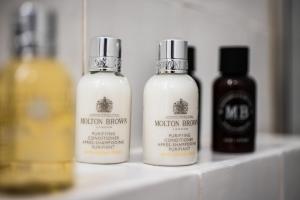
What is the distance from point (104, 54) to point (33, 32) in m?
0.16

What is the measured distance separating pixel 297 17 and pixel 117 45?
71cm

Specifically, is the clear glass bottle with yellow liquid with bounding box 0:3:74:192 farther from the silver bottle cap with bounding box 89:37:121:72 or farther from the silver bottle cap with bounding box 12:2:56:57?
the silver bottle cap with bounding box 89:37:121:72

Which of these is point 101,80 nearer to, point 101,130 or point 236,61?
point 101,130

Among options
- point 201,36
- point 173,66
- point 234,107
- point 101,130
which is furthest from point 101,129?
point 201,36

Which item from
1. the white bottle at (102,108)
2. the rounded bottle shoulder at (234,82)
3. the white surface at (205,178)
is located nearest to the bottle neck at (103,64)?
the white bottle at (102,108)

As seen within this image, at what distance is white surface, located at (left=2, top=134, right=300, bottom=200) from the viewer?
39 centimetres

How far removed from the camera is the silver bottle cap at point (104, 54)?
506 mm

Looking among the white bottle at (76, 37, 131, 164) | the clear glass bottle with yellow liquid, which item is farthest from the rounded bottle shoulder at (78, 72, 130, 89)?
Result: the clear glass bottle with yellow liquid

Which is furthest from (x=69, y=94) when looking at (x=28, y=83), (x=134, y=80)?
(x=134, y=80)

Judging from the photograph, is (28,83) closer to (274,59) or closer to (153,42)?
(153,42)

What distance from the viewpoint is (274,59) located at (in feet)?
3.48

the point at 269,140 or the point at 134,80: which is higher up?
the point at 134,80

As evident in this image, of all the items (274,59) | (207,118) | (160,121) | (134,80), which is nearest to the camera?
(160,121)

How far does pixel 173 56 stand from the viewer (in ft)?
1.72
